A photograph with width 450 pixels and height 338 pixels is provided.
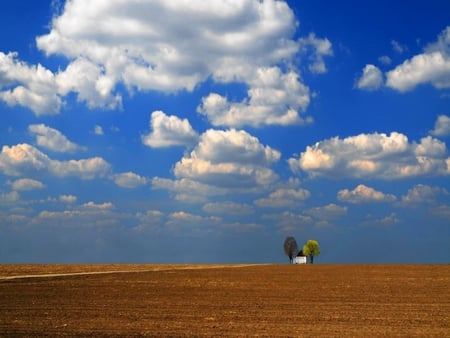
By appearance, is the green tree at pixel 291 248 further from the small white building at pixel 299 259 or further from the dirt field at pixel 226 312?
the dirt field at pixel 226 312

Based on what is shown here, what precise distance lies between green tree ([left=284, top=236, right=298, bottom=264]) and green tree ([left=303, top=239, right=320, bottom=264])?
661cm

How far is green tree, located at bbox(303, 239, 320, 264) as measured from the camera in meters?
178

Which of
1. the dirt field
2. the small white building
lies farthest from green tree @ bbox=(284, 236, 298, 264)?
the dirt field

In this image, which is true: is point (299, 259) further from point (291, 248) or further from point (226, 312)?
point (226, 312)

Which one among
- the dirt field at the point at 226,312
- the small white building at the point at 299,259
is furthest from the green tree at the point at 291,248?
the dirt field at the point at 226,312

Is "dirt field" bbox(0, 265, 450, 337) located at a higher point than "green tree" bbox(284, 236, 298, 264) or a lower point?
lower

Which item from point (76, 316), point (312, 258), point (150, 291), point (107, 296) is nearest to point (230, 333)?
point (76, 316)

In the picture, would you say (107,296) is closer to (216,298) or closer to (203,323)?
(216,298)

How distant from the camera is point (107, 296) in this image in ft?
123

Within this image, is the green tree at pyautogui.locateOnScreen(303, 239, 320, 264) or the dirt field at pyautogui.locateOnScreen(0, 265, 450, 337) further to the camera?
the green tree at pyautogui.locateOnScreen(303, 239, 320, 264)

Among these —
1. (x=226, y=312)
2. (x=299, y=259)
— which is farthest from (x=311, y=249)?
(x=226, y=312)

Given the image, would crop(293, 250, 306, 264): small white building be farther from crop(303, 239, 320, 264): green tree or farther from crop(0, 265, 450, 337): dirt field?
crop(0, 265, 450, 337): dirt field

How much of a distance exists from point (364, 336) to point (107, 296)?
20.2 m

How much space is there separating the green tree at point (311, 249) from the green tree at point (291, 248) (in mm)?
6614
